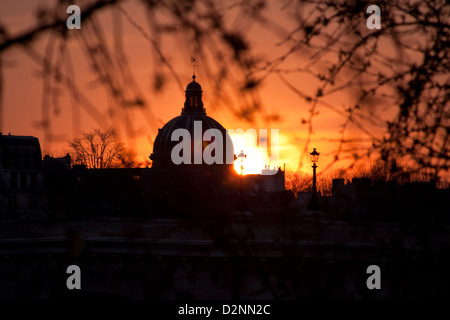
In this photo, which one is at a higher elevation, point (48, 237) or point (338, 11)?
point (338, 11)

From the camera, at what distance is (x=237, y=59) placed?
4910 millimetres

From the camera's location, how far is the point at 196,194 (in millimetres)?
5438

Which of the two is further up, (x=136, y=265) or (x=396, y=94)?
(x=396, y=94)

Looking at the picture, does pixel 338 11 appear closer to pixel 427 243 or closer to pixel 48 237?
pixel 427 243

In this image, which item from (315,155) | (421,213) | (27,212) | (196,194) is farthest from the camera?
(27,212)

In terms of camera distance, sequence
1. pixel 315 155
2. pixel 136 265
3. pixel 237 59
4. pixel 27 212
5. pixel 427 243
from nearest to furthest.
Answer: pixel 237 59
pixel 427 243
pixel 315 155
pixel 136 265
pixel 27 212

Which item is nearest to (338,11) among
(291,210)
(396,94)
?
(396,94)

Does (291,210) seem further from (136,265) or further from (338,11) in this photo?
(136,265)
